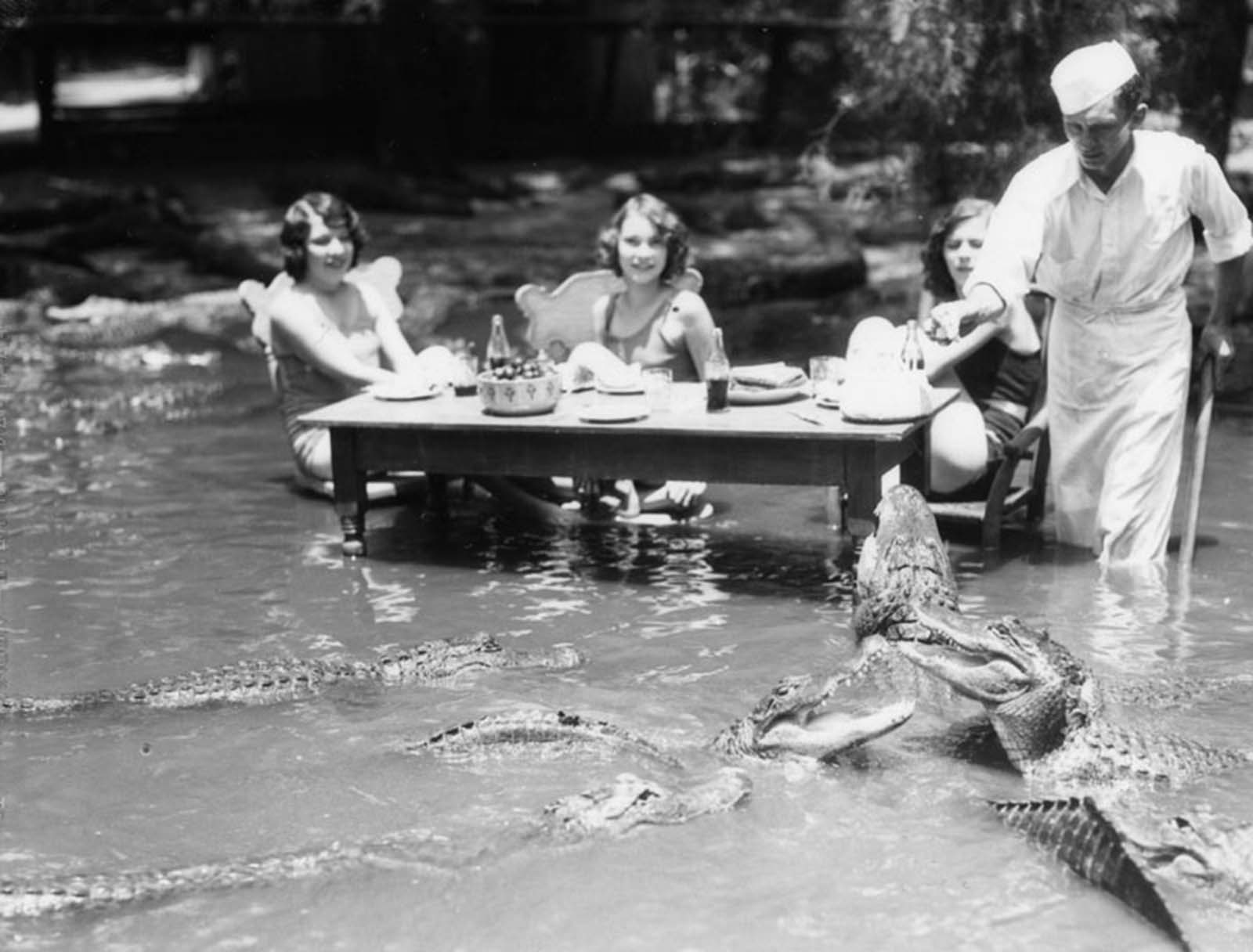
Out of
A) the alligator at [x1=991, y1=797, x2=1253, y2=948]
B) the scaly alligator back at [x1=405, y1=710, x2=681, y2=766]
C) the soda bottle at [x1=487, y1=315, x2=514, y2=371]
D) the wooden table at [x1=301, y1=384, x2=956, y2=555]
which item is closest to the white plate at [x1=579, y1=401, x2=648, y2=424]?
the wooden table at [x1=301, y1=384, x2=956, y2=555]

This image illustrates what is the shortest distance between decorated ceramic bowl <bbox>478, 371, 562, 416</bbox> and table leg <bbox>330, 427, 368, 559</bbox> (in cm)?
64

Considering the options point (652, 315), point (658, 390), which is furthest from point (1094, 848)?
point (652, 315)

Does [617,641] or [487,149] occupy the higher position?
[487,149]

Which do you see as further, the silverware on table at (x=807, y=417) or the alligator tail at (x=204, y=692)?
the silverware on table at (x=807, y=417)

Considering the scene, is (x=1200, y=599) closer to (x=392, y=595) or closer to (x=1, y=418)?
(x=392, y=595)

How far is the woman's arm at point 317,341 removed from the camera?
8.40 metres

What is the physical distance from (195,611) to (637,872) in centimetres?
306

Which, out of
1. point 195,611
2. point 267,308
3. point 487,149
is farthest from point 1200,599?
point 487,149

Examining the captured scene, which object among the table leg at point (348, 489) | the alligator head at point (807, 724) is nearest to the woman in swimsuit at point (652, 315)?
the table leg at point (348, 489)

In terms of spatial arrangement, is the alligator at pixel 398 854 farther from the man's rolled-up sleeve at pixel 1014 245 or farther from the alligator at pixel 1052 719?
the man's rolled-up sleeve at pixel 1014 245

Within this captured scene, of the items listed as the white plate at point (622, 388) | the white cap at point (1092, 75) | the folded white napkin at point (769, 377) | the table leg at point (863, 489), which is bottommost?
the table leg at point (863, 489)

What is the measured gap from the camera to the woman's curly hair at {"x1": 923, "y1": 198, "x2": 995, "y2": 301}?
7.59 meters

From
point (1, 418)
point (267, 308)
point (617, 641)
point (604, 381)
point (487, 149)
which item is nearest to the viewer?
point (617, 641)

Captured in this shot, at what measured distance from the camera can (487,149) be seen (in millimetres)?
20500
